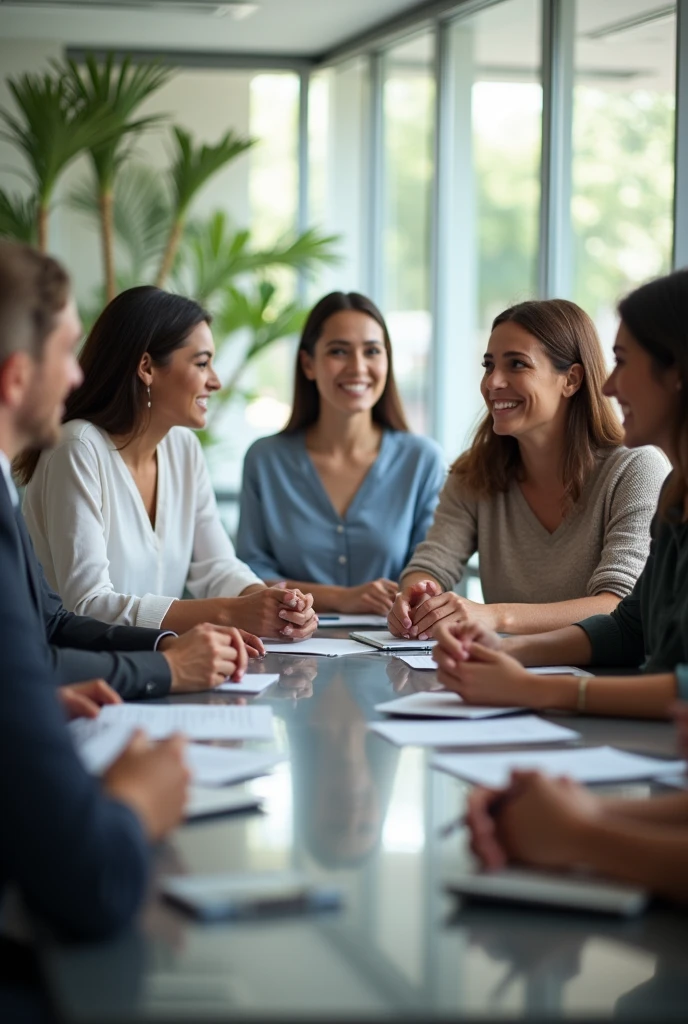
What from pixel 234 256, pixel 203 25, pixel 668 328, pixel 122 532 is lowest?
pixel 122 532

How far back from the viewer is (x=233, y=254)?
20.7 ft

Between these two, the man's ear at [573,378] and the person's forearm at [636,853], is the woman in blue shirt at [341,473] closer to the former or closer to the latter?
the man's ear at [573,378]

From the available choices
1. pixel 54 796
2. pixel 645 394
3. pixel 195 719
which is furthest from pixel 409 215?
pixel 54 796

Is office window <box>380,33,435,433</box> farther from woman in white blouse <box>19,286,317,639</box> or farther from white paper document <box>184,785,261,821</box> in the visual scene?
white paper document <box>184,785,261,821</box>

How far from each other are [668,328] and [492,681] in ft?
2.15

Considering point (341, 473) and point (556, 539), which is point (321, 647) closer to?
point (556, 539)

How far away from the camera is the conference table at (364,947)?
1.08 m


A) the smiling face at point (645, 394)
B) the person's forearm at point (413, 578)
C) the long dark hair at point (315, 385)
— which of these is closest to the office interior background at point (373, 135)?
the long dark hair at point (315, 385)

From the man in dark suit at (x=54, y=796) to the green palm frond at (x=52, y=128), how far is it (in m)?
4.26

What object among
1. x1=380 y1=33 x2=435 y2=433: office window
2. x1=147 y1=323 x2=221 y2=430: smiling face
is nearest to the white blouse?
x1=147 y1=323 x2=221 y2=430: smiling face

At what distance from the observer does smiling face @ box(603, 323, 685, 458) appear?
7.14ft

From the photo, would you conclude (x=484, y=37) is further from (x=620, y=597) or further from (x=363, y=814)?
(x=363, y=814)

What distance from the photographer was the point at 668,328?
2152mm

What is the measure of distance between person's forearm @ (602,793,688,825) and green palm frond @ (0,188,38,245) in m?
4.89
